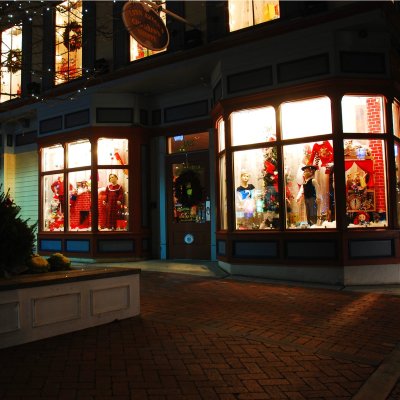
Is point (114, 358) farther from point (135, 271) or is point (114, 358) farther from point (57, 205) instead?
point (57, 205)

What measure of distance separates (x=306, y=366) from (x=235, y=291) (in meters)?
3.79

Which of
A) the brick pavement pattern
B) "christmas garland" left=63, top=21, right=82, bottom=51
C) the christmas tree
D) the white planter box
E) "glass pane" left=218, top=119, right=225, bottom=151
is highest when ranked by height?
"christmas garland" left=63, top=21, right=82, bottom=51

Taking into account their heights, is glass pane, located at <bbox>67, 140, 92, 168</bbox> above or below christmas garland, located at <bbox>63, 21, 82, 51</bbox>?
below

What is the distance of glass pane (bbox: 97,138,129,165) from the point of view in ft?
40.8

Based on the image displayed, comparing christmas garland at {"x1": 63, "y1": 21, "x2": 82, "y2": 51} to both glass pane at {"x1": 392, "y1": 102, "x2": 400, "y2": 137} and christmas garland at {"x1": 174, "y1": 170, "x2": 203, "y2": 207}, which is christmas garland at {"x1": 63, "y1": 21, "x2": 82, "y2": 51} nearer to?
christmas garland at {"x1": 174, "y1": 170, "x2": 203, "y2": 207}

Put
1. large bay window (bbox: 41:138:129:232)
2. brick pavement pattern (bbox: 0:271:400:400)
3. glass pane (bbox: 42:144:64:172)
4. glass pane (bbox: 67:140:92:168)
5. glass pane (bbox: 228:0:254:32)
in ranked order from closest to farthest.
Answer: brick pavement pattern (bbox: 0:271:400:400), glass pane (bbox: 228:0:254:32), large bay window (bbox: 41:138:129:232), glass pane (bbox: 67:140:92:168), glass pane (bbox: 42:144:64:172)

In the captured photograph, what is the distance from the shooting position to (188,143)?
1231 centimetres

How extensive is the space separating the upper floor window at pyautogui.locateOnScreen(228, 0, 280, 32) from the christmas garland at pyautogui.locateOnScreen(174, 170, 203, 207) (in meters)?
3.82

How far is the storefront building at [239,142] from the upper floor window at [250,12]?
1.1 inches

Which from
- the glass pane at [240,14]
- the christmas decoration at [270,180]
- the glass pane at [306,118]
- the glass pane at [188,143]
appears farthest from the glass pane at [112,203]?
the glass pane at [306,118]

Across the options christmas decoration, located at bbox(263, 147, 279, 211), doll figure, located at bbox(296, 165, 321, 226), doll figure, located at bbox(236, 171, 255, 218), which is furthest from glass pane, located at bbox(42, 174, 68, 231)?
doll figure, located at bbox(296, 165, 321, 226)

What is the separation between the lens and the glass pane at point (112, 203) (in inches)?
488

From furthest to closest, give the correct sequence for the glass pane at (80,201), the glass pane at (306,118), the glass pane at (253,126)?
1. the glass pane at (80,201)
2. the glass pane at (253,126)
3. the glass pane at (306,118)

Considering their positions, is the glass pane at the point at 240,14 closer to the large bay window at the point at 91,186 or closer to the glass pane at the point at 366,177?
the glass pane at the point at 366,177
